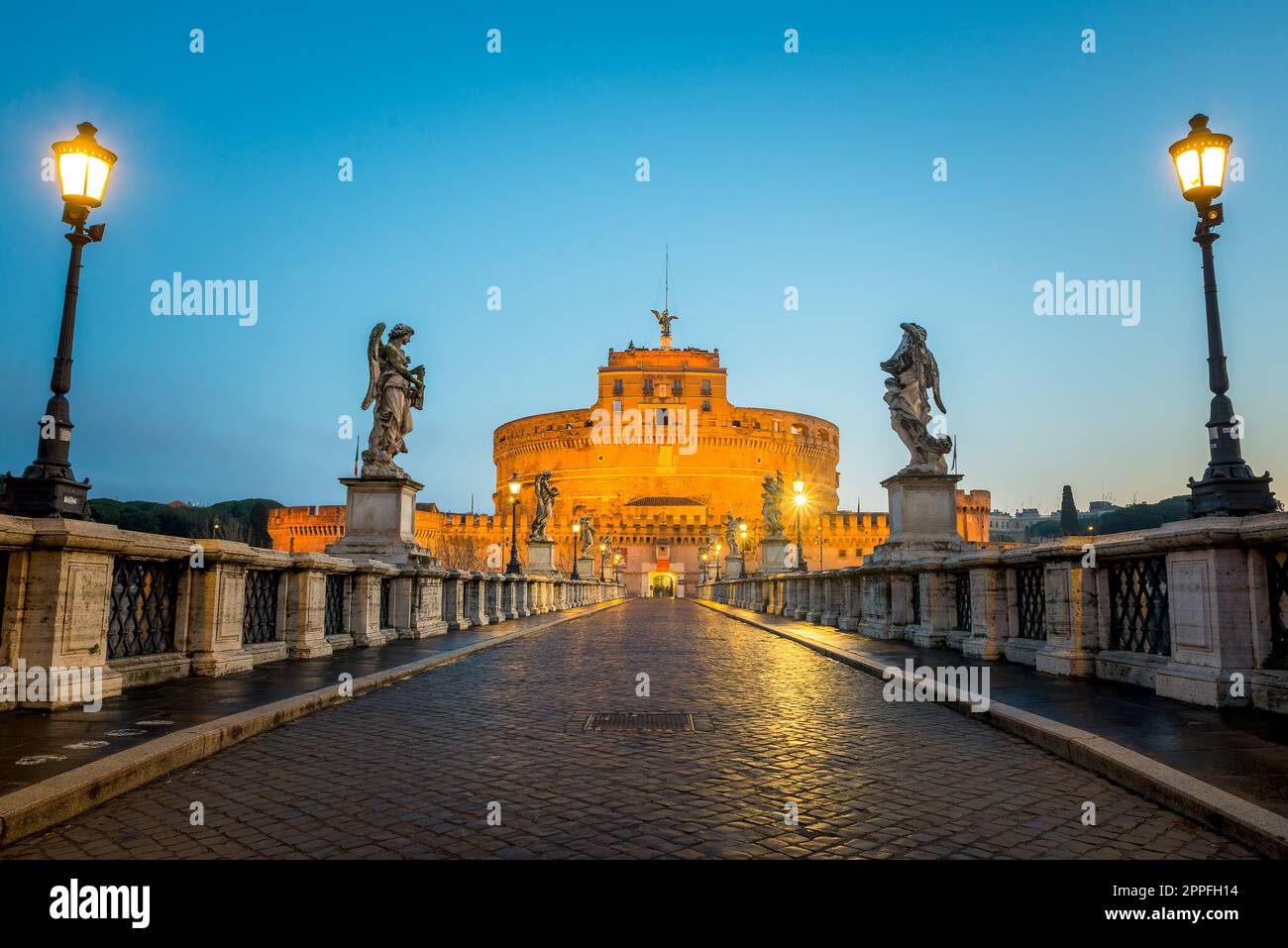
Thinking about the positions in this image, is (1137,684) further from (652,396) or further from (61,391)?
(652,396)

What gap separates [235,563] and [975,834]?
759 centimetres

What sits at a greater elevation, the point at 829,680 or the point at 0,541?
the point at 0,541

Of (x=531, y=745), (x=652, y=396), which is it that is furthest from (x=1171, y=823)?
(x=652, y=396)

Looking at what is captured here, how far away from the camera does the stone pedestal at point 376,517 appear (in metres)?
14.4

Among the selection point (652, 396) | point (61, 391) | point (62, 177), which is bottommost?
point (61, 391)

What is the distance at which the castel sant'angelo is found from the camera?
341 ft

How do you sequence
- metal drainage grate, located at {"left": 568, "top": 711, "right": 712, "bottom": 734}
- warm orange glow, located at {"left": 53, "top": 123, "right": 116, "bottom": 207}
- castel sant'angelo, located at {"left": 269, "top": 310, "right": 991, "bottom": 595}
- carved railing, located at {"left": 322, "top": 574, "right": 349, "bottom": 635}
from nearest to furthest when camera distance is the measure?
metal drainage grate, located at {"left": 568, "top": 711, "right": 712, "bottom": 734}
warm orange glow, located at {"left": 53, "top": 123, "right": 116, "bottom": 207}
carved railing, located at {"left": 322, "top": 574, "right": 349, "bottom": 635}
castel sant'angelo, located at {"left": 269, "top": 310, "right": 991, "bottom": 595}

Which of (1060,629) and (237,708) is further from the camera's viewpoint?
(1060,629)

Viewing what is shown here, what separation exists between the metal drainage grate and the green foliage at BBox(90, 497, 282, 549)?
99.3 metres

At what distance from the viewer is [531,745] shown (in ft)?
18.1

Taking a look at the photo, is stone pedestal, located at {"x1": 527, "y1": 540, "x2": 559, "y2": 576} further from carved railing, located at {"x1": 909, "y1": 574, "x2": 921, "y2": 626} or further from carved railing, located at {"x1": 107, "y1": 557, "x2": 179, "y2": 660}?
carved railing, located at {"x1": 107, "y1": 557, "x2": 179, "y2": 660}

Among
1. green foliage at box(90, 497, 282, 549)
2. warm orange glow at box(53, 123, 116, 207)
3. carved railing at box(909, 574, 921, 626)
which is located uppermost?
green foliage at box(90, 497, 282, 549)

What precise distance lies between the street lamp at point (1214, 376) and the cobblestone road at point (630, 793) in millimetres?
2680

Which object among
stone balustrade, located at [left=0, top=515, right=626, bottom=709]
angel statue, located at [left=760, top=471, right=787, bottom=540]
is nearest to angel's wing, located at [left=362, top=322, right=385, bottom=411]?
stone balustrade, located at [left=0, top=515, right=626, bottom=709]
